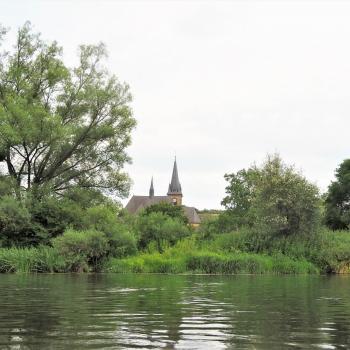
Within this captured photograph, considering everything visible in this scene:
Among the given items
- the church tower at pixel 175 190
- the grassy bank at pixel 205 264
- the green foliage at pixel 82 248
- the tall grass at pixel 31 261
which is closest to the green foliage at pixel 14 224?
the tall grass at pixel 31 261

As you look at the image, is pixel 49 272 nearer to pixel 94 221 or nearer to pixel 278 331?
pixel 94 221

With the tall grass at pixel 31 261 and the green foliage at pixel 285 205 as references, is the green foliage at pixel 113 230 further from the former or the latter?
the green foliage at pixel 285 205

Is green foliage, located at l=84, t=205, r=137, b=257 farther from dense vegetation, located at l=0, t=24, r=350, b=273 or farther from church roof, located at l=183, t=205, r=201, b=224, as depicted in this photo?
church roof, located at l=183, t=205, r=201, b=224

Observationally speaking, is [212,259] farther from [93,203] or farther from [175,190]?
[175,190]

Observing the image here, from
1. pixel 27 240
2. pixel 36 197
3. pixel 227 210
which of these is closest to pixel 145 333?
pixel 27 240

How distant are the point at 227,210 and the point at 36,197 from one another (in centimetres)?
2876

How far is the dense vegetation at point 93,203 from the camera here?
40172 millimetres

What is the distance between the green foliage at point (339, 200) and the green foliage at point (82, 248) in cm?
4477

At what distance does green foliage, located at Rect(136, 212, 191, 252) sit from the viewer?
47.9 m

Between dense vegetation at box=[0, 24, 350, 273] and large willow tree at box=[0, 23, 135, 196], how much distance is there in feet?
0.29

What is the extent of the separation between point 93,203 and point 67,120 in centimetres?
754

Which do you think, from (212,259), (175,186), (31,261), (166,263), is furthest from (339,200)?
(175,186)

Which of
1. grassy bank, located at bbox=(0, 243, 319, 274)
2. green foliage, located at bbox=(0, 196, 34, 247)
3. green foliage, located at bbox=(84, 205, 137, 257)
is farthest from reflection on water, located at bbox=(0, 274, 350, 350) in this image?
green foliage, located at bbox=(0, 196, 34, 247)

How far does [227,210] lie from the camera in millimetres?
71125
